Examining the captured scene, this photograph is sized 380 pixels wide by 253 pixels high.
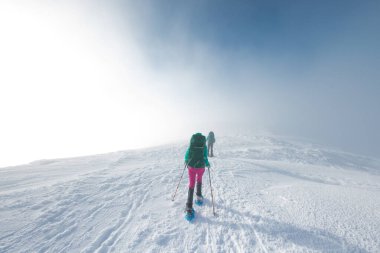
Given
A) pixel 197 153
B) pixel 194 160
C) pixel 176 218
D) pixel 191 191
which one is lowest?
pixel 176 218

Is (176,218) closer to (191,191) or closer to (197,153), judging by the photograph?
(191,191)

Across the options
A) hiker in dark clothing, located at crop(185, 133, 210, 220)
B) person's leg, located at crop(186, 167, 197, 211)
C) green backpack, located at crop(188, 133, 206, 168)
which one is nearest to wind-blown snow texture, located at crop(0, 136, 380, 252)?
person's leg, located at crop(186, 167, 197, 211)

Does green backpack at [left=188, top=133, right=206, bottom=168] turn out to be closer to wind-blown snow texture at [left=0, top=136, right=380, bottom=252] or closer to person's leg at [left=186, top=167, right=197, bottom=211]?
person's leg at [left=186, top=167, right=197, bottom=211]

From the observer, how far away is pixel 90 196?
747 centimetres

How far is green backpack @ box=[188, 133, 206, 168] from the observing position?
591 cm

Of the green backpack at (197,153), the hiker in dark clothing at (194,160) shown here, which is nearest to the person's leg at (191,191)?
the hiker in dark clothing at (194,160)

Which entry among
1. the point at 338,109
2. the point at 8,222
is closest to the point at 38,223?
the point at 8,222

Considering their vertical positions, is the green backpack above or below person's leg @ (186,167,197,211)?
above

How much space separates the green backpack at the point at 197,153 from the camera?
591 centimetres

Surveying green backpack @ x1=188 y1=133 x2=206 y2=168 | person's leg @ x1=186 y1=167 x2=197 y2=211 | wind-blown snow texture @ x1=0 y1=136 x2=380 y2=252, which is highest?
green backpack @ x1=188 y1=133 x2=206 y2=168

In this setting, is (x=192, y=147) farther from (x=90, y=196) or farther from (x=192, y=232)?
(x=90, y=196)

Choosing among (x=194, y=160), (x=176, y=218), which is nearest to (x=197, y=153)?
(x=194, y=160)

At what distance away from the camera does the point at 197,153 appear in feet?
19.5

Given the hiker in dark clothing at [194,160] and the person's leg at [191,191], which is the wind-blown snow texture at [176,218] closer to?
the person's leg at [191,191]
